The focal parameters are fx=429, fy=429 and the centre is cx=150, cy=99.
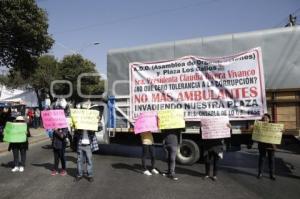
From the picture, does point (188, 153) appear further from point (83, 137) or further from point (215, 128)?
point (83, 137)

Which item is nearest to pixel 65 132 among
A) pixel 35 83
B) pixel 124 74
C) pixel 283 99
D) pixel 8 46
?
pixel 124 74

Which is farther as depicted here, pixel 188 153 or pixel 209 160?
pixel 188 153

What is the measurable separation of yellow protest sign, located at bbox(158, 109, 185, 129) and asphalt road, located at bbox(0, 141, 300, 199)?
126 centimetres

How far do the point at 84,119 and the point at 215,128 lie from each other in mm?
3164

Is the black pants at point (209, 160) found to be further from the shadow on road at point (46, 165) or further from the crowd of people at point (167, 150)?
the shadow on road at point (46, 165)

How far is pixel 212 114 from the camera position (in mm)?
12227

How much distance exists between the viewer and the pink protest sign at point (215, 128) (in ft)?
34.1

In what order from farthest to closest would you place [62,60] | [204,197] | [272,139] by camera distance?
[62,60] < [272,139] < [204,197]

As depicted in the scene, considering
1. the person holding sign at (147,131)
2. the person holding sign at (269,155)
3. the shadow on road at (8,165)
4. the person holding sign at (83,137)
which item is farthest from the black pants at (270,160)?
the shadow on road at (8,165)

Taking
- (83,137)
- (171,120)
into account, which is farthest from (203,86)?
(83,137)

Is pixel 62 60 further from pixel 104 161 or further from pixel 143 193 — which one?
pixel 143 193

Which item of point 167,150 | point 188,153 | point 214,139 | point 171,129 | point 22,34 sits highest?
point 22,34

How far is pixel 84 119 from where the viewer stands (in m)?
10.1

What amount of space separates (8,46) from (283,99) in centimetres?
1364
